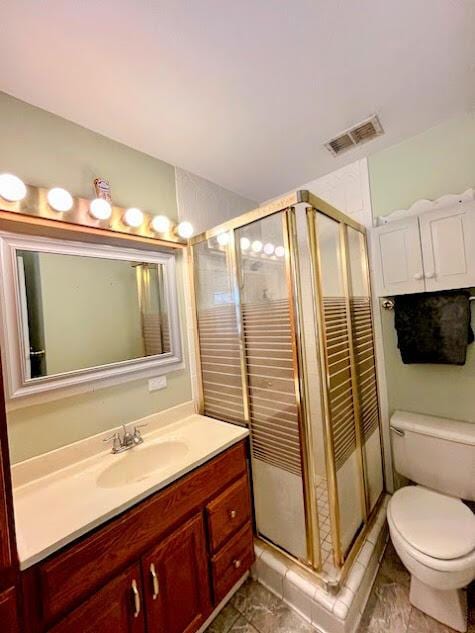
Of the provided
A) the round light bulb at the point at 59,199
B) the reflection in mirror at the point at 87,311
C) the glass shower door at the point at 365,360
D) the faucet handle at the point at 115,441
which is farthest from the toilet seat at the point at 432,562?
the round light bulb at the point at 59,199

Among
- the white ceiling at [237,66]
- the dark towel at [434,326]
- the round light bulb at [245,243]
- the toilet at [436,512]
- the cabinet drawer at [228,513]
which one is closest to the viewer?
the white ceiling at [237,66]

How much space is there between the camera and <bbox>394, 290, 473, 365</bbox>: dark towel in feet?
4.90

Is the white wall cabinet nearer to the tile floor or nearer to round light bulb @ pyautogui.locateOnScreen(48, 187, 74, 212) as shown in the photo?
the tile floor

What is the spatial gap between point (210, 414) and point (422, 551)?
1.23 metres

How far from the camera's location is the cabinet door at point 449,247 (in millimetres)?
1431

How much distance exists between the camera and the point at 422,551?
1215mm

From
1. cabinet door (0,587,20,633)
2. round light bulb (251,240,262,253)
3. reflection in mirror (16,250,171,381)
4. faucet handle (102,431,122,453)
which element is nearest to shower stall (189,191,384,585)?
round light bulb (251,240,262,253)

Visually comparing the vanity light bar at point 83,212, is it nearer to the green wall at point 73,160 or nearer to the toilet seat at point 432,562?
the green wall at point 73,160

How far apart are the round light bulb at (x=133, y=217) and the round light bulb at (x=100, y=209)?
10cm

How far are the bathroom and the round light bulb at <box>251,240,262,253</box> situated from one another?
0.08 ft

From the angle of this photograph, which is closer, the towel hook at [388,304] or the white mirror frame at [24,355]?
the white mirror frame at [24,355]

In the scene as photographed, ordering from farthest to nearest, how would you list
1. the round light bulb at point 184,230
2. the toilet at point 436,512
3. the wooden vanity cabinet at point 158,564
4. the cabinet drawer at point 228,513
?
the round light bulb at point 184,230
the cabinet drawer at point 228,513
the toilet at point 436,512
the wooden vanity cabinet at point 158,564

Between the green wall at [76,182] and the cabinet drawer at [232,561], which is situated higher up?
the green wall at [76,182]

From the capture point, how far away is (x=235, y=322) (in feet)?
5.37
